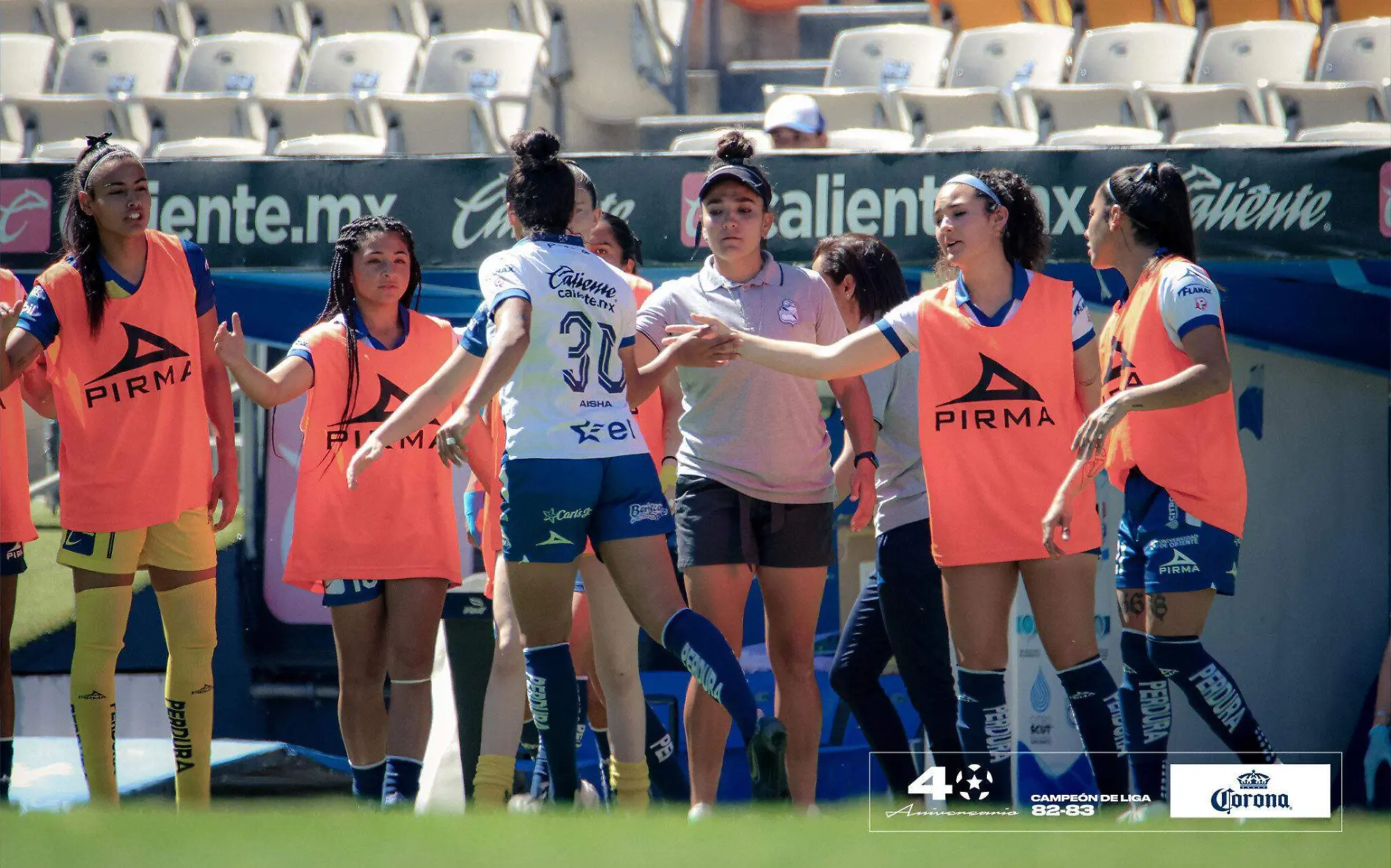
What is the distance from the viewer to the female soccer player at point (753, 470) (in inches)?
163

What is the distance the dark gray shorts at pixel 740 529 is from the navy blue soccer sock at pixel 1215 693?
0.95 m

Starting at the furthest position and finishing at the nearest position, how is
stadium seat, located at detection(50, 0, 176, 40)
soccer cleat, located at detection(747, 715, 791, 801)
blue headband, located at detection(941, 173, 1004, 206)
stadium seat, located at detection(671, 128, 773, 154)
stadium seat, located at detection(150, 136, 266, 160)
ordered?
1. stadium seat, located at detection(50, 0, 176, 40)
2. stadium seat, located at detection(150, 136, 266, 160)
3. stadium seat, located at detection(671, 128, 773, 154)
4. blue headband, located at detection(941, 173, 1004, 206)
5. soccer cleat, located at detection(747, 715, 791, 801)

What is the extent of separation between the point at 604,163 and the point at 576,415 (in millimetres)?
1972

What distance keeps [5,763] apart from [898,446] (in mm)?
2775

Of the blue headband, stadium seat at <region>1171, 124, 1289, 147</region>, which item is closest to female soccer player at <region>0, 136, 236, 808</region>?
the blue headband

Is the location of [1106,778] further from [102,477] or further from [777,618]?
[102,477]

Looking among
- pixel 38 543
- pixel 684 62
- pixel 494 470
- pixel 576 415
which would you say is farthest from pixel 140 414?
pixel 684 62

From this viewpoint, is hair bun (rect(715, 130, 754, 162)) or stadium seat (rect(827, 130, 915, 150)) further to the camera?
stadium seat (rect(827, 130, 915, 150))

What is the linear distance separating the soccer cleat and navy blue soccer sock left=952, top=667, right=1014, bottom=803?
587 mm

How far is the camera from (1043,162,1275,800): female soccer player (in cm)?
387

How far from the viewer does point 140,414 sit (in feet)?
14.1

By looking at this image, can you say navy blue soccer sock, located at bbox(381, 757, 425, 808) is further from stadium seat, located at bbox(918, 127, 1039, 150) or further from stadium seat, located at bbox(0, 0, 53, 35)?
stadium seat, located at bbox(0, 0, 53, 35)

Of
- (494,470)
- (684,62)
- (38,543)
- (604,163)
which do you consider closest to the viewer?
(494,470)

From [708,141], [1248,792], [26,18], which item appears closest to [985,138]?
[708,141]
